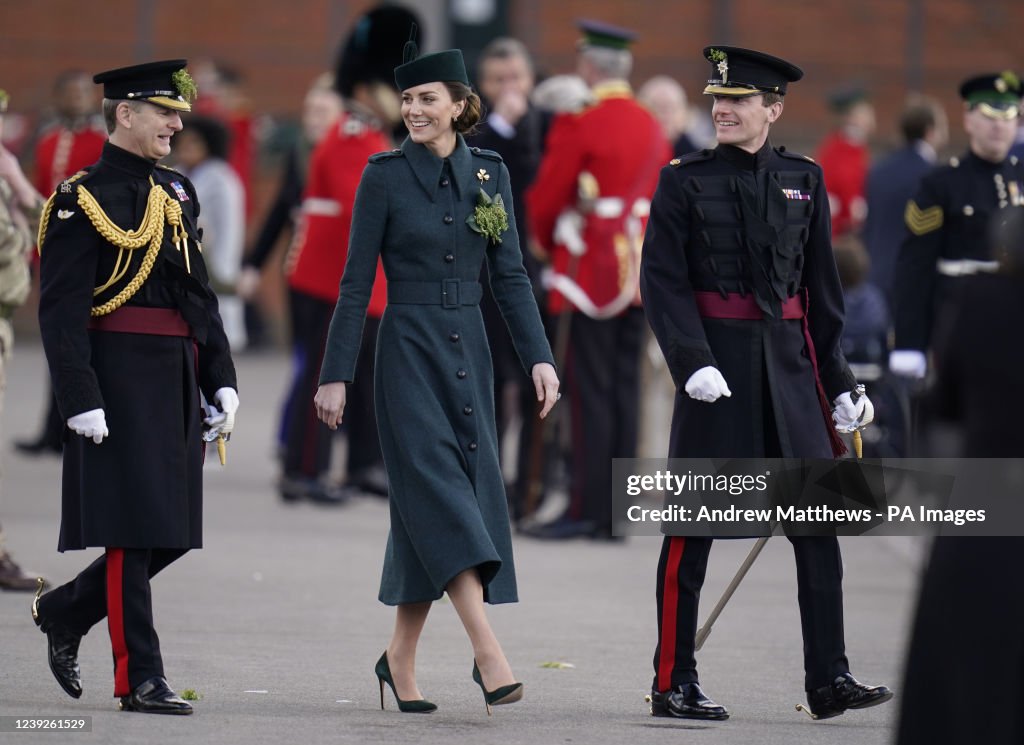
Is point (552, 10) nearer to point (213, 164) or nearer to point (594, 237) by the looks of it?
point (213, 164)

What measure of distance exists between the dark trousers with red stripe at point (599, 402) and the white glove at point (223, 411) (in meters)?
4.36

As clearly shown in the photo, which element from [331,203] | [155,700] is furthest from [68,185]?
[331,203]

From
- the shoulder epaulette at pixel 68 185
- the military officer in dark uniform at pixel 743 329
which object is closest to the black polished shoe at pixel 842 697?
the military officer in dark uniform at pixel 743 329

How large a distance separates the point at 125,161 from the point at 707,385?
180 cm

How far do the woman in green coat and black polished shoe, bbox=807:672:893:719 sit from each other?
941mm

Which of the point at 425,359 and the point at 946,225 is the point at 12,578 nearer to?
the point at 425,359

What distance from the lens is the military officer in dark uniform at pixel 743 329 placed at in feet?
20.7

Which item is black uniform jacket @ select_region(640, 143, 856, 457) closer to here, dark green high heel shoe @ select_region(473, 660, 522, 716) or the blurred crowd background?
dark green high heel shoe @ select_region(473, 660, 522, 716)

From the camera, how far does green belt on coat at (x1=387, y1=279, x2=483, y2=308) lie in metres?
6.36

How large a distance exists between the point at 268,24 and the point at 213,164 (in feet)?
25.5

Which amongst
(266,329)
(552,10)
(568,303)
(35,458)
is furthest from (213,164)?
(552,10)

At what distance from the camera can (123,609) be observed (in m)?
6.11

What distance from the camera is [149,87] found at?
631 centimetres

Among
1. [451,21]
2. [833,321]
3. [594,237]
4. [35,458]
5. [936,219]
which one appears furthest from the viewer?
[451,21]
